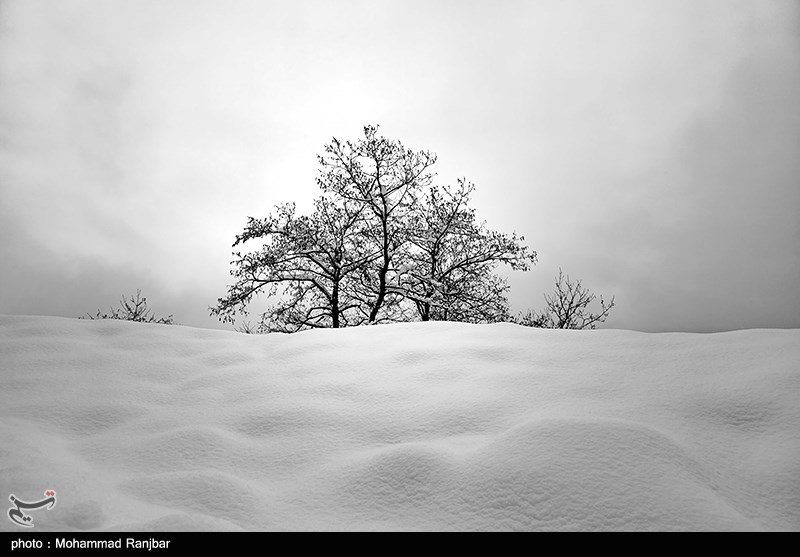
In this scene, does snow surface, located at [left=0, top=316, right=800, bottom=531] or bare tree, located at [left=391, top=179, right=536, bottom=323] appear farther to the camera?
bare tree, located at [left=391, top=179, right=536, bottom=323]

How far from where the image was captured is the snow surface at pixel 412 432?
1343mm

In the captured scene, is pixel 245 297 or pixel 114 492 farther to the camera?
pixel 245 297

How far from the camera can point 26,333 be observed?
299 centimetres

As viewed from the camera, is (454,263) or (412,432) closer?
(412,432)

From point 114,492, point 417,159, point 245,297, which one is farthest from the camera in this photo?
point 417,159

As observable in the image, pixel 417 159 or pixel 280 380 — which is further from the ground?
pixel 417 159

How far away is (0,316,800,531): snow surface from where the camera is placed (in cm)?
134

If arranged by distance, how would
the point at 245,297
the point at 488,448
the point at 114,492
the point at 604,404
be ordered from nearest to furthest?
the point at 114,492
the point at 488,448
the point at 604,404
the point at 245,297

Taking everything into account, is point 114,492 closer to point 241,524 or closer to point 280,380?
point 241,524

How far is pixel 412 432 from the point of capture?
1.85m

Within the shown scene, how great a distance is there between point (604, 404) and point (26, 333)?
3.27 m

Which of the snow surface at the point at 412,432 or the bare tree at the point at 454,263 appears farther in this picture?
the bare tree at the point at 454,263

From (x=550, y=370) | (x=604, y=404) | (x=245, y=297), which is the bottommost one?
(x=604, y=404)

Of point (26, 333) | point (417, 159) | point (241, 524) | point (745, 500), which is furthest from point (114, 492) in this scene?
point (417, 159)
